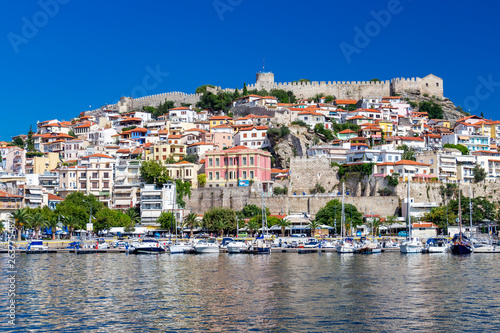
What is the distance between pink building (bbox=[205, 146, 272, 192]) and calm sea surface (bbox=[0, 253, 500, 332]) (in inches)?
951

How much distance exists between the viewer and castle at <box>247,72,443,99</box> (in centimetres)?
10075

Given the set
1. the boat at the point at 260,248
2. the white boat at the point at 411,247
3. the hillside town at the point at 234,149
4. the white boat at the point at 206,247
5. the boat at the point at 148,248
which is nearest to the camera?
the boat at the point at 260,248

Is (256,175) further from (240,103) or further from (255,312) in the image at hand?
(255,312)

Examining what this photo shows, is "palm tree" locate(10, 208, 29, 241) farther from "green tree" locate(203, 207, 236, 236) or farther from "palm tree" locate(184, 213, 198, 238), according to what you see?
"green tree" locate(203, 207, 236, 236)

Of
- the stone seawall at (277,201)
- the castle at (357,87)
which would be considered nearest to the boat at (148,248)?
the stone seawall at (277,201)

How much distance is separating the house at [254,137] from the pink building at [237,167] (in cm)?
681

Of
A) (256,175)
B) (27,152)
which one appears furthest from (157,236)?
(27,152)

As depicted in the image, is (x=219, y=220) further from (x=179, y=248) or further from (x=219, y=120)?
(x=219, y=120)

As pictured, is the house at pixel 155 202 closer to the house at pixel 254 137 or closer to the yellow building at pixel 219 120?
the house at pixel 254 137

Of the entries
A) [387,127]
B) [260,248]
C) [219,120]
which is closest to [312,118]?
[387,127]

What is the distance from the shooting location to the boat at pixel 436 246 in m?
48.2

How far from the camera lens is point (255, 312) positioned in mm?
22938

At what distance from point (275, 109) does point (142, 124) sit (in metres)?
21.5

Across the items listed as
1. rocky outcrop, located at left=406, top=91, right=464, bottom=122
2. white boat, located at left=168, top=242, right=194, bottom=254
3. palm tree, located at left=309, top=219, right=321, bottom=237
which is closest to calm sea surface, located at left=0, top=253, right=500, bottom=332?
white boat, located at left=168, top=242, right=194, bottom=254
